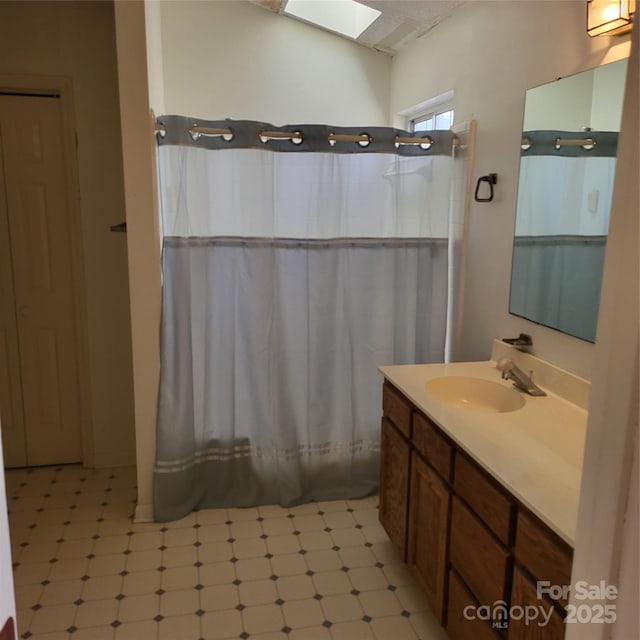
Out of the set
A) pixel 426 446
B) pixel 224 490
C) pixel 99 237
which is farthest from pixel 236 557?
pixel 99 237

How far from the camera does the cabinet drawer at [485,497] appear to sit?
1462 millimetres

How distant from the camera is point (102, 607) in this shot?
215 cm

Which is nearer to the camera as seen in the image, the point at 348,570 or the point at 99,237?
the point at 348,570

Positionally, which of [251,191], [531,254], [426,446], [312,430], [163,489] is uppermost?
[251,191]

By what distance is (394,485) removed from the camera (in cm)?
231

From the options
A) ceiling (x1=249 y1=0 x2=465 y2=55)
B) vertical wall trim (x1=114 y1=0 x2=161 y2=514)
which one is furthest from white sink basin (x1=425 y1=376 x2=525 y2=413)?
ceiling (x1=249 y1=0 x2=465 y2=55)

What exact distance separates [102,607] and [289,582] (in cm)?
73

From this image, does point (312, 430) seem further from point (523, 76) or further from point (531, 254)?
point (523, 76)

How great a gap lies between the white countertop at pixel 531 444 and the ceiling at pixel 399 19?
1.81 m

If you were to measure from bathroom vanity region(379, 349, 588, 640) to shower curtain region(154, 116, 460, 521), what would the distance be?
54 cm

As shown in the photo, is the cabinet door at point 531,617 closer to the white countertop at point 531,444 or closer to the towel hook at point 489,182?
the white countertop at point 531,444


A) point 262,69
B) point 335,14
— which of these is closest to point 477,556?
point 262,69

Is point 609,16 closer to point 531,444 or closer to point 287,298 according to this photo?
point 531,444

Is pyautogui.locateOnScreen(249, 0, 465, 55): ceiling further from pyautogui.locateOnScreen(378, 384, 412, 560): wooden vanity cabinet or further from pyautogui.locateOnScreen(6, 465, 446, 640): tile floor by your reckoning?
pyautogui.locateOnScreen(6, 465, 446, 640): tile floor
